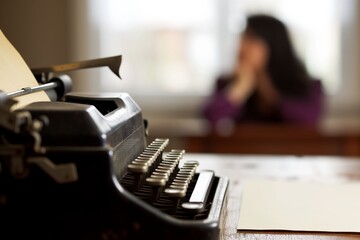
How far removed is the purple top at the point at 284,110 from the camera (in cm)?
380

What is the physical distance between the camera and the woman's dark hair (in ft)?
12.4

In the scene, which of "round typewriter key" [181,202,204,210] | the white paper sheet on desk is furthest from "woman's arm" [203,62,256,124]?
"round typewriter key" [181,202,204,210]

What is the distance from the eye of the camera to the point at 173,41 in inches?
167

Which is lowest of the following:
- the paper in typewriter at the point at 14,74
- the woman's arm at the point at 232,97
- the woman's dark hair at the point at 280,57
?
the woman's arm at the point at 232,97

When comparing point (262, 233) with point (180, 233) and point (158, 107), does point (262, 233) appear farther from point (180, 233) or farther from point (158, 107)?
point (158, 107)

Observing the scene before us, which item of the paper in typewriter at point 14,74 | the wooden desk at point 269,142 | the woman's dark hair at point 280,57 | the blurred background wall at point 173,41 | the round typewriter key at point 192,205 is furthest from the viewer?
the blurred background wall at point 173,41

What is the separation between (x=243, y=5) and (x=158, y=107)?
2.76ft

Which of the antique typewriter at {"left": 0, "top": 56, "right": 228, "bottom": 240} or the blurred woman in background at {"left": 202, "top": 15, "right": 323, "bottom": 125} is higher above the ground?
the antique typewriter at {"left": 0, "top": 56, "right": 228, "bottom": 240}

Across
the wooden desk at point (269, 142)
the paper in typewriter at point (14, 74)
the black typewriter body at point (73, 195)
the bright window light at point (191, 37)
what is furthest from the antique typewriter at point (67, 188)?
the bright window light at point (191, 37)

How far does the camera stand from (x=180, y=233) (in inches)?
33.3

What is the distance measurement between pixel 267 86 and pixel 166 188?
2937 millimetres

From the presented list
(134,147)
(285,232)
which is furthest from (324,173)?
(134,147)

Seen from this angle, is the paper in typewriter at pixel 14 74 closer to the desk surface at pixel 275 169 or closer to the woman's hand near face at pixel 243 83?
the desk surface at pixel 275 169

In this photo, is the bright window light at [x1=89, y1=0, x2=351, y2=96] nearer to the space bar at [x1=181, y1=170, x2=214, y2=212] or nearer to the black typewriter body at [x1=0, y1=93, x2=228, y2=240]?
the space bar at [x1=181, y1=170, x2=214, y2=212]
